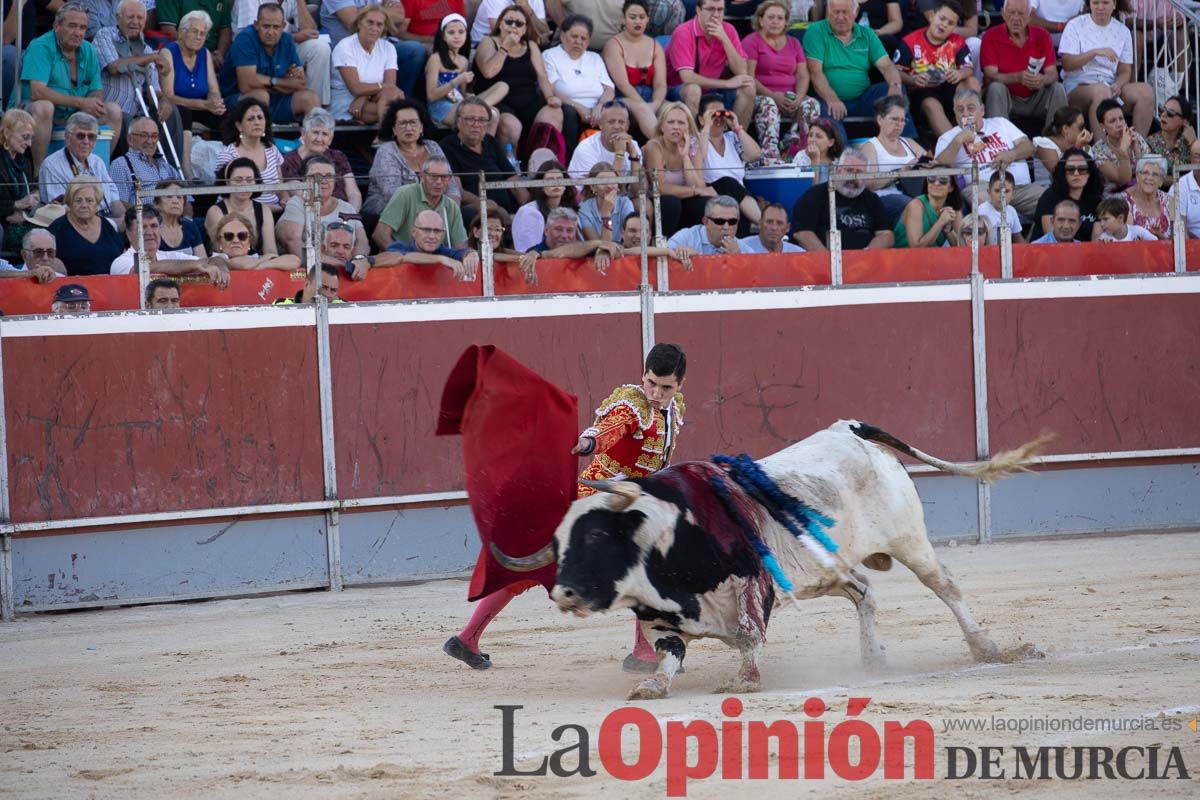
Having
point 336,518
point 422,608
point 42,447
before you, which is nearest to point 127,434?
point 42,447

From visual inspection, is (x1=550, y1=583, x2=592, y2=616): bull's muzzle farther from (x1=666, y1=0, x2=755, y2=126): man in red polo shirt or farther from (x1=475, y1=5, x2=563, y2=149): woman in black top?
(x1=666, y1=0, x2=755, y2=126): man in red polo shirt

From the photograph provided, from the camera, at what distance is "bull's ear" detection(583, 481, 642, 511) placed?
5602 mm

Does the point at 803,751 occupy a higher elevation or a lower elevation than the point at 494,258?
lower

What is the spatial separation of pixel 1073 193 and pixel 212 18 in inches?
232

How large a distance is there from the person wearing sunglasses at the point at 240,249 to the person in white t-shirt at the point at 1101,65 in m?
6.53

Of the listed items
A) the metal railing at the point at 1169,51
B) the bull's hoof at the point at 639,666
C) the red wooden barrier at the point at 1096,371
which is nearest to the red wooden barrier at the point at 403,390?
the red wooden barrier at the point at 1096,371

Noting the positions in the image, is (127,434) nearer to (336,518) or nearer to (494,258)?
(336,518)

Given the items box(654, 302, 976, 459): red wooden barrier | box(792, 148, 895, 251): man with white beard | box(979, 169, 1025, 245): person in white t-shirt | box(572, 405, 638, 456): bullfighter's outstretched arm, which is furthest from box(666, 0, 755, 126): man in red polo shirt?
box(572, 405, 638, 456): bullfighter's outstretched arm

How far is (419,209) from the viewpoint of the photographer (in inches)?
365

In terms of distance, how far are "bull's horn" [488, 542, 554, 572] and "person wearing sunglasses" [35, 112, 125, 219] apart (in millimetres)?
4059

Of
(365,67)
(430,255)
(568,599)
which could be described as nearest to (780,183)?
(430,255)

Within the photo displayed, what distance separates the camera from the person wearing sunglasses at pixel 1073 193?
10.7 meters

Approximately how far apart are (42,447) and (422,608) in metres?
2.17

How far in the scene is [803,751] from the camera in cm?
476
